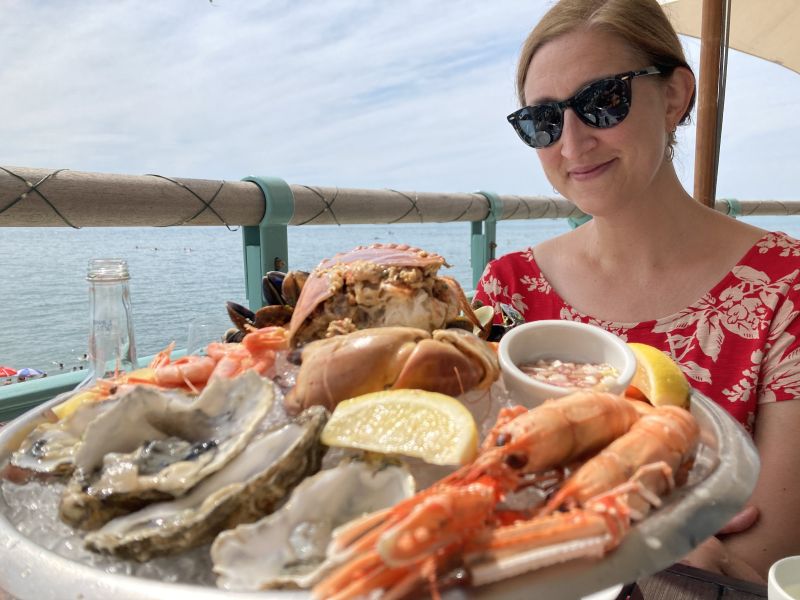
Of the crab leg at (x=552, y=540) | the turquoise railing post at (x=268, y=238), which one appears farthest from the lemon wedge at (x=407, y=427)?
the turquoise railing post at (x=268, y=238)

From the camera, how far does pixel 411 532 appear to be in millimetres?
474

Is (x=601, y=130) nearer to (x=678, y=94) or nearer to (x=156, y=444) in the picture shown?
(x=678, y=94)

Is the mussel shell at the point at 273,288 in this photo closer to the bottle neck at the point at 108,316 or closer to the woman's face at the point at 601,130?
the bottle neck at the point at 108,316

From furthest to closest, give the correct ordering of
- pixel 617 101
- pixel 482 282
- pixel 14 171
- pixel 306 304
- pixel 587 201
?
pixel 482 282
pixel 587 201
pixel 617 101
pixel 14 171
pixel 306 304

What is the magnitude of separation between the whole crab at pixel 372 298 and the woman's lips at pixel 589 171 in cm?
139

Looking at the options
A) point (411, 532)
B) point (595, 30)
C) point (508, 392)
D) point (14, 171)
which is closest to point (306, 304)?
point (508, 392)

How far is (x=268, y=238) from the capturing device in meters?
2.64

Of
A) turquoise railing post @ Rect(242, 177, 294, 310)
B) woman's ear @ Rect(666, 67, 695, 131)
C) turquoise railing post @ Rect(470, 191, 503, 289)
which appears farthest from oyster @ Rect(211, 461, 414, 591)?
turquoise railing post @ Rect(470, 191, 503, 289)

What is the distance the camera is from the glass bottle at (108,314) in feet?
5.70

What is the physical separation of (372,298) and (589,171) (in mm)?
1545

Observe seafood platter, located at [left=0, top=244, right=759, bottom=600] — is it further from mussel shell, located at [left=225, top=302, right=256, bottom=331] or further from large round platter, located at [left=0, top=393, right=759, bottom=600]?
mussel shell, located at [left=225, top=302, right=256, bottom=331]

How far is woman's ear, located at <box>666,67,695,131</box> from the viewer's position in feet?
7.55

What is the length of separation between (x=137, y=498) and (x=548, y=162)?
217 centimetres

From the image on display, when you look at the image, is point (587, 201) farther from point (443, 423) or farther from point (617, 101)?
point (443, 423)
